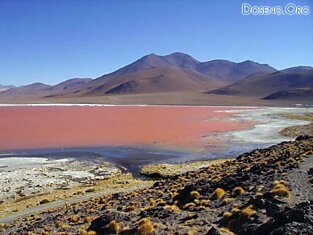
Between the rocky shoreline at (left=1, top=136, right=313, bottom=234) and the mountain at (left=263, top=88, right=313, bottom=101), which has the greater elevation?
the mountain at (left=263, top=88, right=313, bottom=101)

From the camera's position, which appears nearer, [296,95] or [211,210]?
[211,210]

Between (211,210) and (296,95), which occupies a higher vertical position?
(296,95)

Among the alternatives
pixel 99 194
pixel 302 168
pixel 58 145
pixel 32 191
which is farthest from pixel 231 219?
pixel 58 145

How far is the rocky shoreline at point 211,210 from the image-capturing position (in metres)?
9.86

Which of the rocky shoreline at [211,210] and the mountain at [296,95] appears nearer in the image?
the rocky shoreline at [211,210]

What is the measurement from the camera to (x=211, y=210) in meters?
12.7

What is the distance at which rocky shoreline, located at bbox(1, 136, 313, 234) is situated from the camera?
32.3 ft

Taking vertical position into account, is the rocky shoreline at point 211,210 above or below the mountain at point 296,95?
below

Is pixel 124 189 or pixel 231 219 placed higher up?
pixel 231 219

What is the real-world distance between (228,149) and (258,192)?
26030mm

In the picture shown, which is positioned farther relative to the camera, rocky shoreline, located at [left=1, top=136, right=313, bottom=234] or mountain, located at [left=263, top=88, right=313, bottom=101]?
mountain, located at [left=263, top=88, right=313, bottom=101]

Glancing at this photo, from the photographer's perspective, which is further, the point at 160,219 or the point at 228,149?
the point at 228,149

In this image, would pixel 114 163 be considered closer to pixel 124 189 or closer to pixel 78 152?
pixel 78 152

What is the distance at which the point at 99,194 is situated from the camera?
74.0 ft
